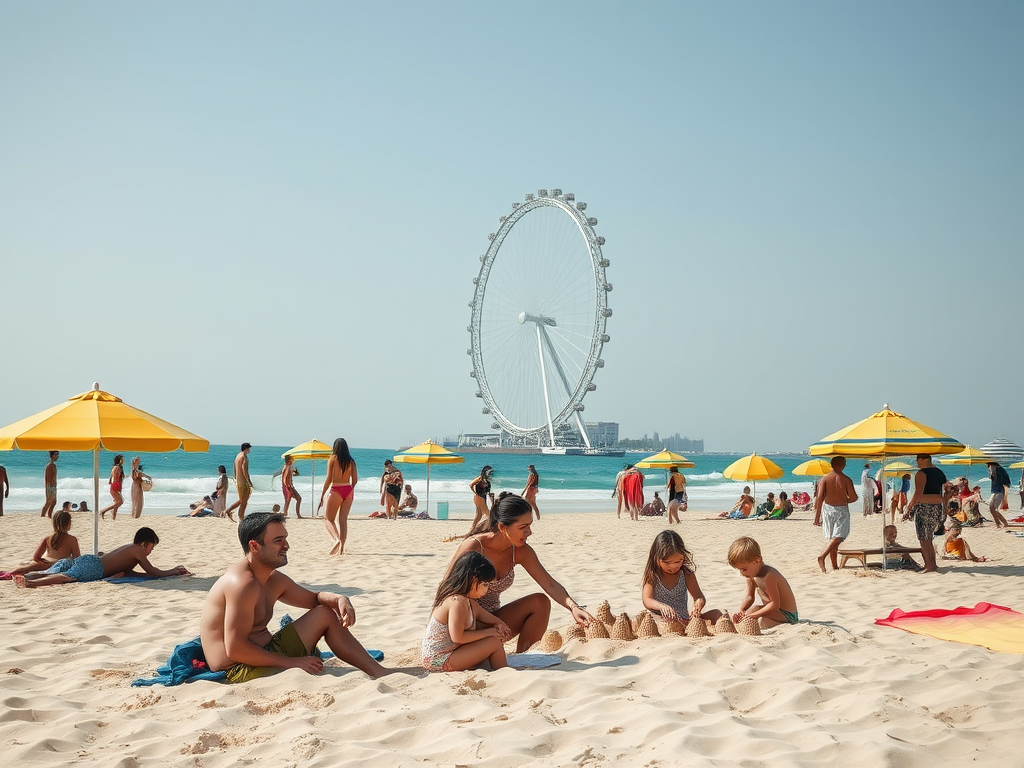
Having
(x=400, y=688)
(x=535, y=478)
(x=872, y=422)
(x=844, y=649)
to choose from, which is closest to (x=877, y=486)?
(x=535, y=478)

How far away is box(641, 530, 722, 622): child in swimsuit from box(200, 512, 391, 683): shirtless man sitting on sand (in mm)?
1672

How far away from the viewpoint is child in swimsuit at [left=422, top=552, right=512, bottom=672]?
3.76 meters

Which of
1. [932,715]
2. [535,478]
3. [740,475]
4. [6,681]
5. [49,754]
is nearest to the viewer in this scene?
[49,754]

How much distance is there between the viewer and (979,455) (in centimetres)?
2080

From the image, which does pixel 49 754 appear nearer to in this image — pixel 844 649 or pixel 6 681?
pixel 6 681

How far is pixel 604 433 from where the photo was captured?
94125 mm

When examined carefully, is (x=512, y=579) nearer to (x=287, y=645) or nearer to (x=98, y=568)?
(x=287, y=645)

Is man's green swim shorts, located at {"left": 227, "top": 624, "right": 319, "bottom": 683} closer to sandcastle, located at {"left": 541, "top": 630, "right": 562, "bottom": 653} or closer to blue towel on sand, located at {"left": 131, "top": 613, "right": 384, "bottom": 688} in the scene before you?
blue towel on sand, located at {"left": 131, "top": 613, "right": 384, "bottom": 688}

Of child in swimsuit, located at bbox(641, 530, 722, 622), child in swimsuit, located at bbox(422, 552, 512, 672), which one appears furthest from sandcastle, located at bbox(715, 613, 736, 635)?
child in swimsuit, located at bbox(422, 552, 512, 672)

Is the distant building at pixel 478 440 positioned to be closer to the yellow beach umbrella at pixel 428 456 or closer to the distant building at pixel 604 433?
the distant building at pixel 604 433

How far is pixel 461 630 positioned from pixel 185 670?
50.5 inches

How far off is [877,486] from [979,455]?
2740 millimetres

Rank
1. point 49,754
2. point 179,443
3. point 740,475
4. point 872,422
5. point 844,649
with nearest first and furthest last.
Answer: point 49,754, point 844,649, point 179,443, point 872,422, point 740,475

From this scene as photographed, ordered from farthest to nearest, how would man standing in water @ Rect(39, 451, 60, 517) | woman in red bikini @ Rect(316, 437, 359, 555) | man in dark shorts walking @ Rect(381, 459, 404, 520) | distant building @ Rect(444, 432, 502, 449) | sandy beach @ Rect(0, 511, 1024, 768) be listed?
distant building @ Rect(444, 432, 502, 449), man in dark shorts walking @ Rect(381, 459, 404, 520), man standing in water @ Rect(39, 451, 60, 517), woman in red bikini @ Rect(316, 437, 359, 555), sandy beach @ Rect(0, 511, 1024, 768)
